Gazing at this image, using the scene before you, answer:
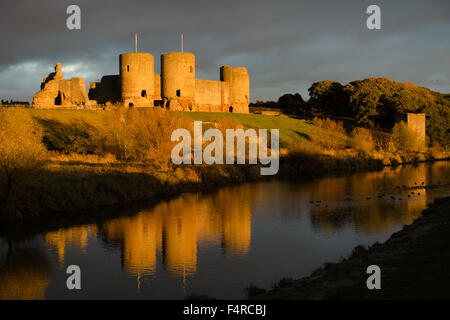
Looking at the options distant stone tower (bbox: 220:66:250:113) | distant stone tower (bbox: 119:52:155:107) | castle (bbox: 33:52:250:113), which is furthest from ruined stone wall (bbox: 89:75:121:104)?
distant stone tower (bbox: 220:66:250:113)

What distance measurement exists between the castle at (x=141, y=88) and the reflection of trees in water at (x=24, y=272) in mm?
29142

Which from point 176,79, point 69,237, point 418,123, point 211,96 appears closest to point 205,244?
point 69,237

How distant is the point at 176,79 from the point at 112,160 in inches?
904

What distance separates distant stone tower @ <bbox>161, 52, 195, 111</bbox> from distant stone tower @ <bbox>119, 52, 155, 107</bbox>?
202 cm

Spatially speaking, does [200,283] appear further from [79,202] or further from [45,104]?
[45,104]

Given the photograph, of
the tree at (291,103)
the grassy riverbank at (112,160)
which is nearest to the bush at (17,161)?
the grassy riverbank at (112,160)

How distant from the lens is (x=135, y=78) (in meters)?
43.6

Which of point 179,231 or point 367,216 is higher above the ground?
→ point 367,216

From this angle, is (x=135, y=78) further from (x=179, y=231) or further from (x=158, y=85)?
(x=179, y=231)

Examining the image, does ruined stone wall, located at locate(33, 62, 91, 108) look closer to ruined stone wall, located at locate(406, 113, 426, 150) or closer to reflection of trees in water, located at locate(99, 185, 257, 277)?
reflection of trees in water, located at locate(99, 185, 257, 277)

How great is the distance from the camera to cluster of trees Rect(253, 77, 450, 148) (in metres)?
50.6
